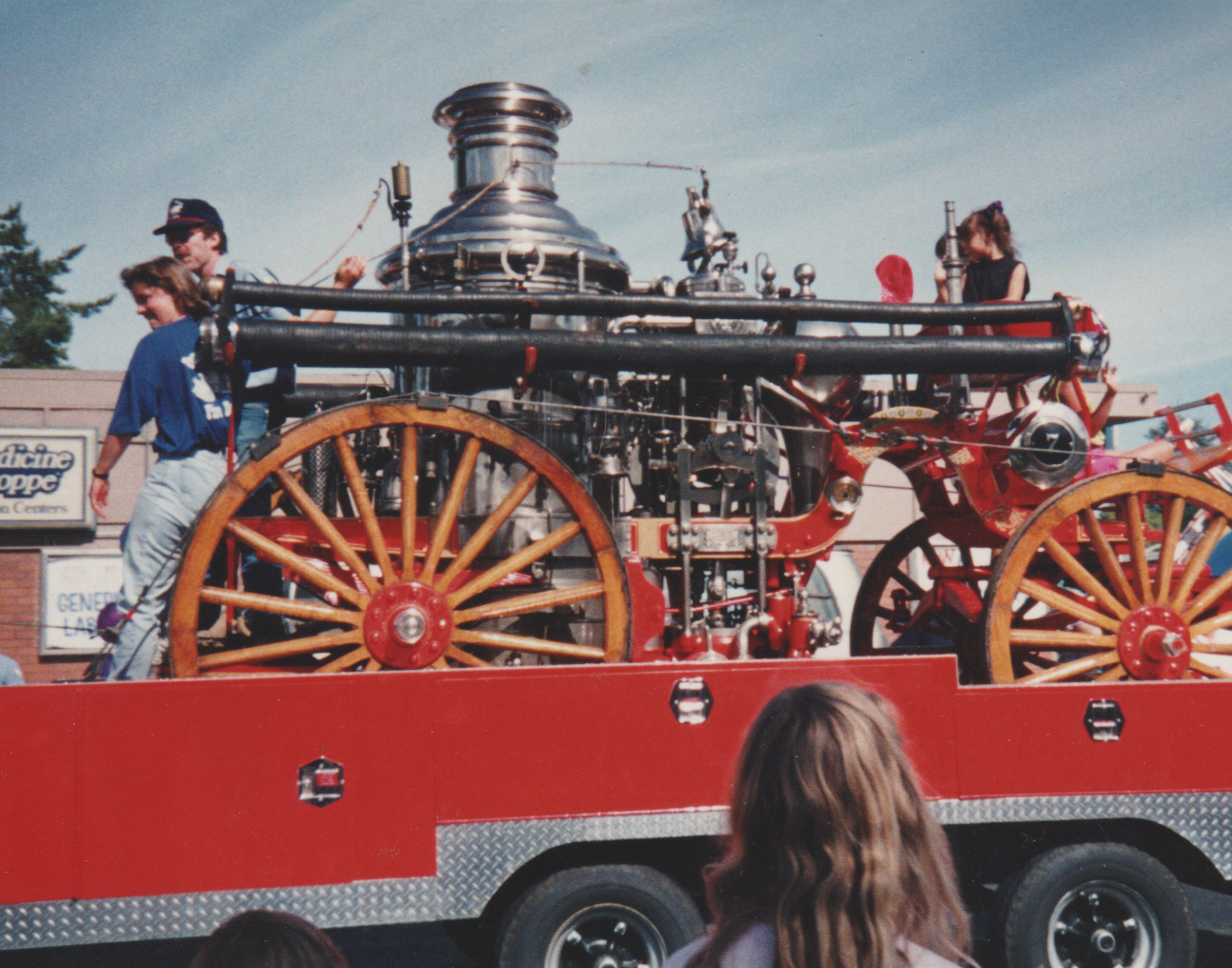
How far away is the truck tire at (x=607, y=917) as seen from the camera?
13.6 feet

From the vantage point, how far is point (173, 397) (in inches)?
195

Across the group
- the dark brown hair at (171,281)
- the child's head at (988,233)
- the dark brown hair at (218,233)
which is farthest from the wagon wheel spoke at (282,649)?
the child's head at (988,233)

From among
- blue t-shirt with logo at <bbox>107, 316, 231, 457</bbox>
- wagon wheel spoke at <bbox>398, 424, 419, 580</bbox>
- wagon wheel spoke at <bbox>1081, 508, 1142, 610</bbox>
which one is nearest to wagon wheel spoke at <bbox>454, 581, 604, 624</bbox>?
wagon wheel spoke at <bbox>398, 424, 419, 580</bbox>

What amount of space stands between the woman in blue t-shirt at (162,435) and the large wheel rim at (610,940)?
197cm

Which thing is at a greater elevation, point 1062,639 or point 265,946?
point 1062,639

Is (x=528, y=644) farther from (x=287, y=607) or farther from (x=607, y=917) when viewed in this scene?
(x=607, y=917)

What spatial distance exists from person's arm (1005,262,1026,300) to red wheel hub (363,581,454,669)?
3.25m

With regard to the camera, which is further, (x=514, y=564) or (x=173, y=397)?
(x=173, y=397)

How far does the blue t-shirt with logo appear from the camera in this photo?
4.95 meters

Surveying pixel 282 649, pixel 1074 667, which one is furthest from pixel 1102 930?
pixel 282 649

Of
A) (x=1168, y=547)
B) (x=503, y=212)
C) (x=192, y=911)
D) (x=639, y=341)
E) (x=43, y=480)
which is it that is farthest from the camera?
(x=43, y=480)

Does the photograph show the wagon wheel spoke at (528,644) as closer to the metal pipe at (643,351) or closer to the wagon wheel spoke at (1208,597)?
the metal pipe at (643,351)

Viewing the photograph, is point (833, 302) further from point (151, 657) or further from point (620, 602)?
point (151, 657)

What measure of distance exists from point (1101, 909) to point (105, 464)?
4468mm
